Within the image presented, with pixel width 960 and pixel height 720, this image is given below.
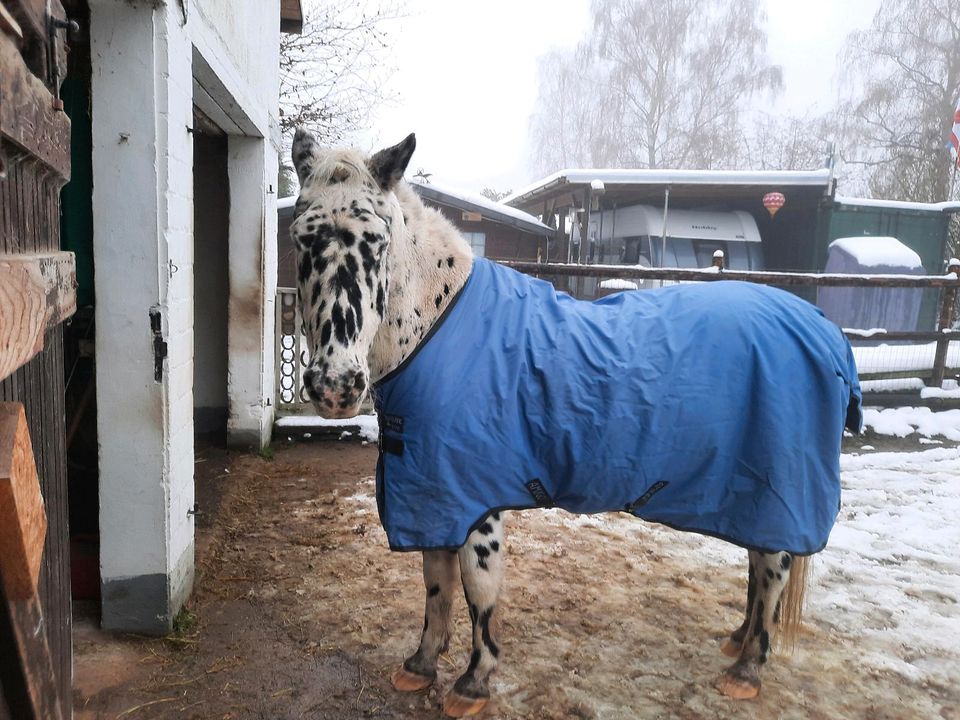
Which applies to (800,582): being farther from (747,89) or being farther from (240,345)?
(747,89)

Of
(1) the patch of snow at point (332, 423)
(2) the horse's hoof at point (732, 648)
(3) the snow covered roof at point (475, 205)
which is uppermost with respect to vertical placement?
(3) the snow covered roof at point (475, 205)

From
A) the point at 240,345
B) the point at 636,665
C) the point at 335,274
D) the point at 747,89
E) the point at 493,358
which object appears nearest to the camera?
the point at 335,274

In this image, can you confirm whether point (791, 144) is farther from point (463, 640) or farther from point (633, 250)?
point (463, 640)

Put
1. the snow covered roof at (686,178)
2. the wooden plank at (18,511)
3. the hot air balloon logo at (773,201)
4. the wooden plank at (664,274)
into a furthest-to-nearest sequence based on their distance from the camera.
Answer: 1. the hot air balloon logo at (773,201)
2. the snow covered roof at (686,178)
3. the wooden plank at (664,274)
4. the wooden plank at (18,511)

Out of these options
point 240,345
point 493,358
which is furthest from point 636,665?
point 240,345

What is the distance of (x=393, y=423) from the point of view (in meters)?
2.17

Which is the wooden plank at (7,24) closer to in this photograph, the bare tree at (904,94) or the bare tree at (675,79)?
the bare tree at (904,94)

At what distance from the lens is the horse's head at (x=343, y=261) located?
6.39 feet

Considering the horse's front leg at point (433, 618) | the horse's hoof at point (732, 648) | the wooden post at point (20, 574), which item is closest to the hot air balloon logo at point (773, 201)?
the horse's hoof at point (732, 648)

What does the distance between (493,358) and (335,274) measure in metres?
0.59

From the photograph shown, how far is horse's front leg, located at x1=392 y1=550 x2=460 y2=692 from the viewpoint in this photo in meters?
2.47

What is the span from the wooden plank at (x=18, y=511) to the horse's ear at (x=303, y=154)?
58.3 inches

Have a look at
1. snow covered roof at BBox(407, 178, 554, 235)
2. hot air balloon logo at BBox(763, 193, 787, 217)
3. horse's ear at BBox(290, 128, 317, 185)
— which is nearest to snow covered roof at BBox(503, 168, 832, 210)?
hot air balloon logo at BBox(763, 193, 787, 217)

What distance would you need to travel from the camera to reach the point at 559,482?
229cm
